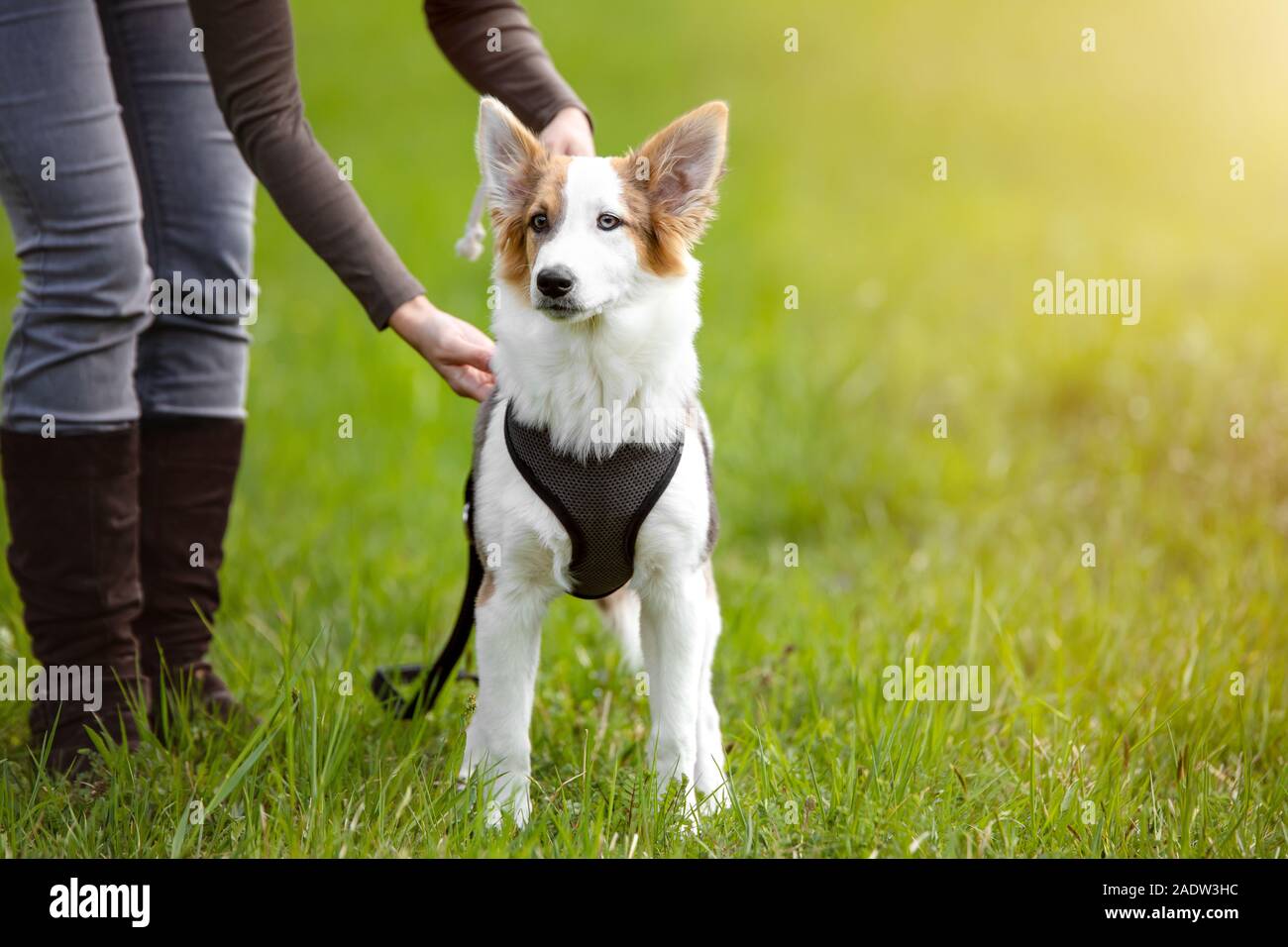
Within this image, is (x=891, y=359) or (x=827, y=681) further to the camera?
(x=891, y=359)

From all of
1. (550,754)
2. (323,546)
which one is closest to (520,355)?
(550,754)

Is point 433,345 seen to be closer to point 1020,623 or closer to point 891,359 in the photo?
point 1020,623

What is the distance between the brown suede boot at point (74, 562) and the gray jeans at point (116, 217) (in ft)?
0.25

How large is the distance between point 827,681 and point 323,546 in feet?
7.36

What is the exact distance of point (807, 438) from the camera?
5.70m

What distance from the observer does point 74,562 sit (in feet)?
10.2

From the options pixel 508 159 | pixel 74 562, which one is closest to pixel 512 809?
pixel 74 562

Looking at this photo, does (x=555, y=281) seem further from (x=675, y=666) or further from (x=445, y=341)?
(x=675, y=666)

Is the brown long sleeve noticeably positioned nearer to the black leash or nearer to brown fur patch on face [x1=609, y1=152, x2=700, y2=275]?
brown fur patch on face [x1=609, y1=152, x2=700, y2=275]

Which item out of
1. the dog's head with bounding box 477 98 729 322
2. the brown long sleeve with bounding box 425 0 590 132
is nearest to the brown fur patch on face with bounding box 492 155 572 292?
the dog's head with bounding box 477 98 729 322

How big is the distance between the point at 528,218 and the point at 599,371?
37 cm

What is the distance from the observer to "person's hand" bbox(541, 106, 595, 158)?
3.18 meters

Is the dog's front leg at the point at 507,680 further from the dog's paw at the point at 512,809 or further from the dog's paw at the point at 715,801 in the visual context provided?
the dog's paw at the point at 715,801
